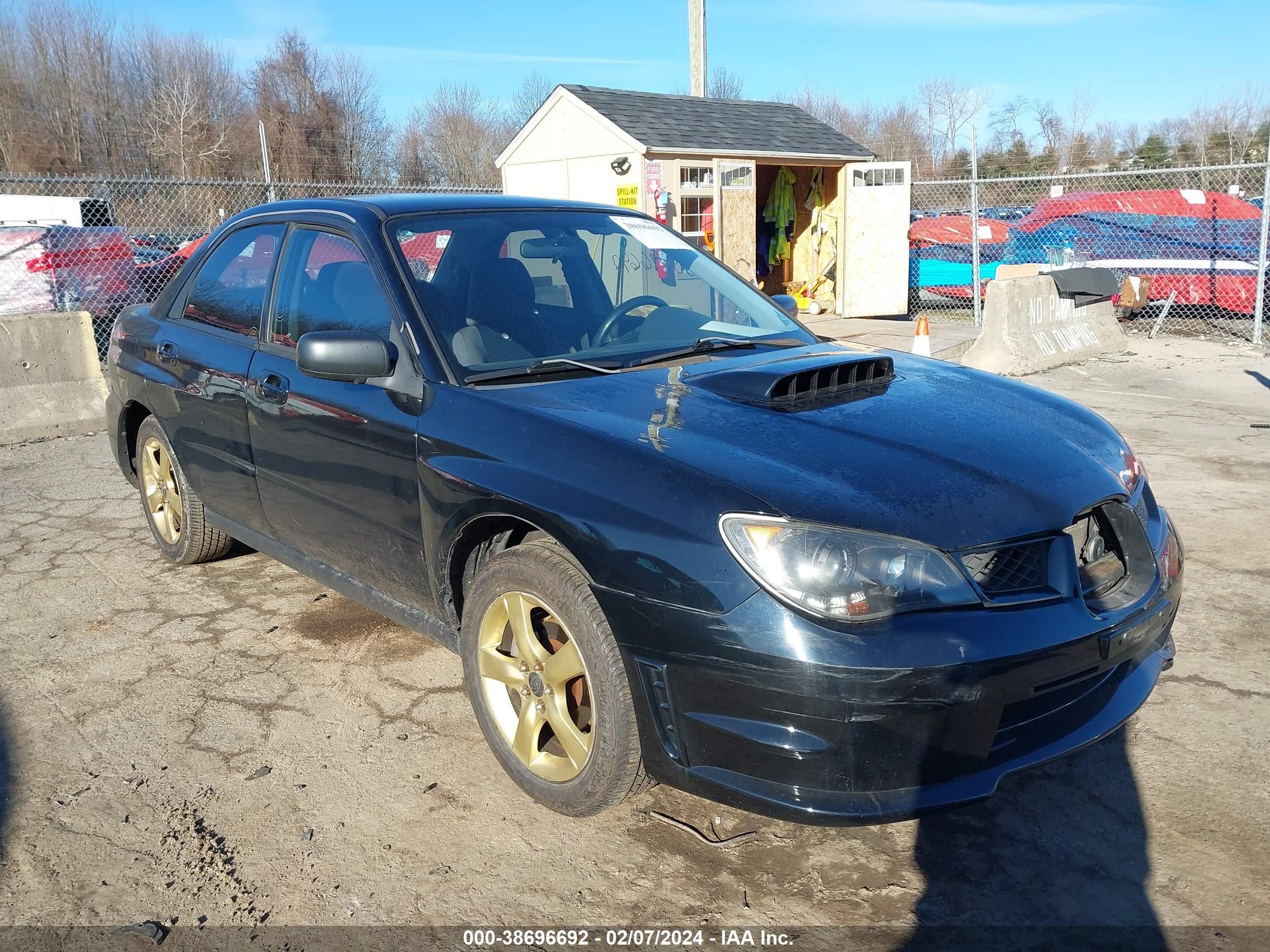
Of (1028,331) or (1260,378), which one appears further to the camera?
(1028,331)

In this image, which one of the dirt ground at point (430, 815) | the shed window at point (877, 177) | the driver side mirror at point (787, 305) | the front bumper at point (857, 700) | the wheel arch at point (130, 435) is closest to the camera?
the front bumper at point (857, 700)

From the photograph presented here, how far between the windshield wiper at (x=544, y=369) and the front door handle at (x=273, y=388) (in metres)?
0.97

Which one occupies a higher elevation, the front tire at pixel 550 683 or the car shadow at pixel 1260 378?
the front tire at pixel 550 683

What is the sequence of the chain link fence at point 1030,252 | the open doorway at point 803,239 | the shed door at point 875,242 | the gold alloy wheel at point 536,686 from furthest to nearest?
1. the open doorway at point 803,239
2. the shed door at point 875,242
3. the chain link fence at point 1030,252
4. the gold alloy wheel at point 536,686

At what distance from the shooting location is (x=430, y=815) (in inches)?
117

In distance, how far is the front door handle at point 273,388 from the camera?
3.73 m

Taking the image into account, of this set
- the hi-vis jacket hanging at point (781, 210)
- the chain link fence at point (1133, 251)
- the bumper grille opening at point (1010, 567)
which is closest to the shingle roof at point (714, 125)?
the hi-vis jacket hanging at point (781, 210)

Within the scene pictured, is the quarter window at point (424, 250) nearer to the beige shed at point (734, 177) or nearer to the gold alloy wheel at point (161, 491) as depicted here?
the gold alloy wheel at point (161, 491)

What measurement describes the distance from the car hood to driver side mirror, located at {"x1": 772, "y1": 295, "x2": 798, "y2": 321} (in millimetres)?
872

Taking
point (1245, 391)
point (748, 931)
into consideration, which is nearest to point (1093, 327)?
point (1245, 391)

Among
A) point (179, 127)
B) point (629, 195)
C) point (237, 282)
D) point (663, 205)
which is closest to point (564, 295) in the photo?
point (237, 282)

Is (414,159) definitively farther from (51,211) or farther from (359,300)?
(359,300)

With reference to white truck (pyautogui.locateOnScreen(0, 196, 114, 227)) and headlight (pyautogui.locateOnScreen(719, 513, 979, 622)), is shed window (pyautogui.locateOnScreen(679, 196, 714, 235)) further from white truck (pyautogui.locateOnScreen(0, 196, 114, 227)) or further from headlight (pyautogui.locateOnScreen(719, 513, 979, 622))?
headlight (pyautogui.locateOnScreen(719, 513, 979, 622))

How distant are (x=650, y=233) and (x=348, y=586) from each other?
73.6 inches
